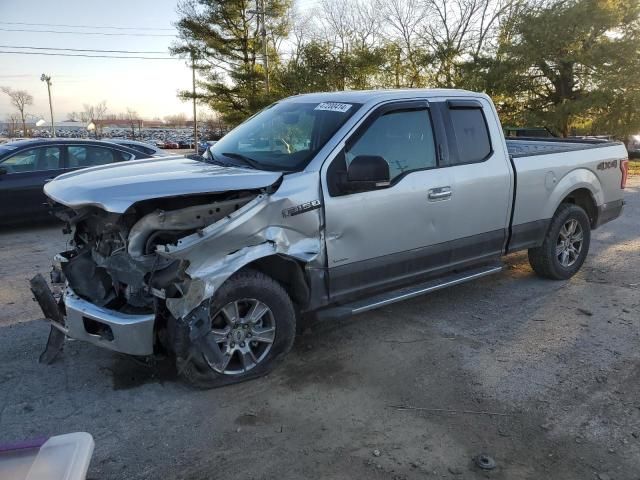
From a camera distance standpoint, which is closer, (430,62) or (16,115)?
(430,62)

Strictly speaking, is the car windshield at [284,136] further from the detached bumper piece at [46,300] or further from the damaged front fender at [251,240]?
the detached bumper piece at [46,300]

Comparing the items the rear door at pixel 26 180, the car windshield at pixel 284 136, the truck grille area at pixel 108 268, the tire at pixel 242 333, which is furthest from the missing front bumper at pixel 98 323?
the rear door at pixel 26 180

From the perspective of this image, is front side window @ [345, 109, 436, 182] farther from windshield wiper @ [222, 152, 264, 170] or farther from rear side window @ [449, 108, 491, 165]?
windshield wiper @ [222, 152, 264, 170]

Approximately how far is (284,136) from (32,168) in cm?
609

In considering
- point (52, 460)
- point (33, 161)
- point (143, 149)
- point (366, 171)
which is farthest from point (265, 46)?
point (52, 460)

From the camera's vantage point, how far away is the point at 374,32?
32406 millimetres

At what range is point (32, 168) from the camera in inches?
342

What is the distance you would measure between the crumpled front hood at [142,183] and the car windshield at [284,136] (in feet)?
0.98

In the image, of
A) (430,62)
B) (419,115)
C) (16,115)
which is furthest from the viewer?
(16,115)

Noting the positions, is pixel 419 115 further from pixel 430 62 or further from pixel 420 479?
pixel 430 62

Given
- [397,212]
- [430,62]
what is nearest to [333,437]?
[397,212]

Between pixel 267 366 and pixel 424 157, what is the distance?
2141 mm

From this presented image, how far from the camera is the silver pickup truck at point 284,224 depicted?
11.1 feet

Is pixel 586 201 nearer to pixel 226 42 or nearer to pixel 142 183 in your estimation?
pixel 142 183
